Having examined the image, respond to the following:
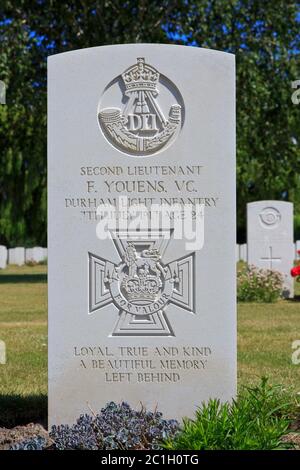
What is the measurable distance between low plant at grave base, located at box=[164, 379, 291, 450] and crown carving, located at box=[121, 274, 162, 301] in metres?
0.82

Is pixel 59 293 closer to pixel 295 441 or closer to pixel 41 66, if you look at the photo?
pixel 295 441

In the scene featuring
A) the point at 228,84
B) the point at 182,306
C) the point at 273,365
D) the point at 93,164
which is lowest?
the point at 273,365

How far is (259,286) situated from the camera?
1427cm

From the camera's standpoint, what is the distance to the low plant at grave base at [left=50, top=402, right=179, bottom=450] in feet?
14.8

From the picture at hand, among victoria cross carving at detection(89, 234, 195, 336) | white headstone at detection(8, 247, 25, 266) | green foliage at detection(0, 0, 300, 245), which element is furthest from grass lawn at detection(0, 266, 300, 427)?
white headstone at detection(8, 247, 25, 266)

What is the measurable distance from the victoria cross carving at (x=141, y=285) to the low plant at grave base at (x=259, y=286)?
948 cm

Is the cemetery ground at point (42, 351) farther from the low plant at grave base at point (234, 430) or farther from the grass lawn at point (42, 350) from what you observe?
the low plant at grave base at point (234, 430)

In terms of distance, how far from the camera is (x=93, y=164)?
5004 millimetres

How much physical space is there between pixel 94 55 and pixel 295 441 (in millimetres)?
2882

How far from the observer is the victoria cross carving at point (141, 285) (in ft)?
16.3

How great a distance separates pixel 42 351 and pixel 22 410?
2.76 meters

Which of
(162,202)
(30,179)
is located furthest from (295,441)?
(30,179)

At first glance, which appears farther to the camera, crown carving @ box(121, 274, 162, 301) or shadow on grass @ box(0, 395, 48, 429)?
shadow on grass @ box(0, 395, 48, 429)

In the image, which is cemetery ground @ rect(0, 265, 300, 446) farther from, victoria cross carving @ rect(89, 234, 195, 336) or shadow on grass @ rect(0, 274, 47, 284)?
shadow on grass @ rect(0, 274, 47, 284)
